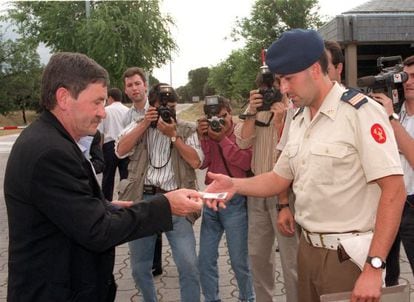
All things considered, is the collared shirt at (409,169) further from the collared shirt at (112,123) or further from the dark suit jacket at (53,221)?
the collared shirt at (112,123)

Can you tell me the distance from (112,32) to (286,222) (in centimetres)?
990

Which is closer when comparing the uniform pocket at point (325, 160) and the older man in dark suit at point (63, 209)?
the older man in dark suit at point (63, 209)

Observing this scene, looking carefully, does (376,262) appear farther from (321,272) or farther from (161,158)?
(161,158)

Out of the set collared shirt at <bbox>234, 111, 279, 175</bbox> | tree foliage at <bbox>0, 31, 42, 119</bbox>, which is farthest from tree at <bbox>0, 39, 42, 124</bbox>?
collared shirt at <bbox>234, 111, 279, 175</bbox>

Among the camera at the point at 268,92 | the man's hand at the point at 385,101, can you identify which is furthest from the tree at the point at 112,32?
the man's hand at the point at 385,101

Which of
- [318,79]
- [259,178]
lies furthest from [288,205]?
[318,79]

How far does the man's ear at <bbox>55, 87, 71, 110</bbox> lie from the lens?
1.99 m

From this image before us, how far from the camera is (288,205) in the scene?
3.19m

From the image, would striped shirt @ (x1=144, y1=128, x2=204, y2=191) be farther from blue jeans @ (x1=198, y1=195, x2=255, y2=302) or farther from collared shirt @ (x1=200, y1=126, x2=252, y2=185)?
blue jeans @ (x1=198, y1=195, x2=255, y2=302)

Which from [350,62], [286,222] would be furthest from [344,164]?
[350,62]

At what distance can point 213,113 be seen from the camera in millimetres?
3805

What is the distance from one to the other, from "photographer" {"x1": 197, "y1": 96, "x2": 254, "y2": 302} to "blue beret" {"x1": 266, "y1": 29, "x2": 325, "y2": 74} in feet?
4.92

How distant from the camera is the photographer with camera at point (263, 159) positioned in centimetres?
344

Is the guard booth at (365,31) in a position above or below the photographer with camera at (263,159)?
above
